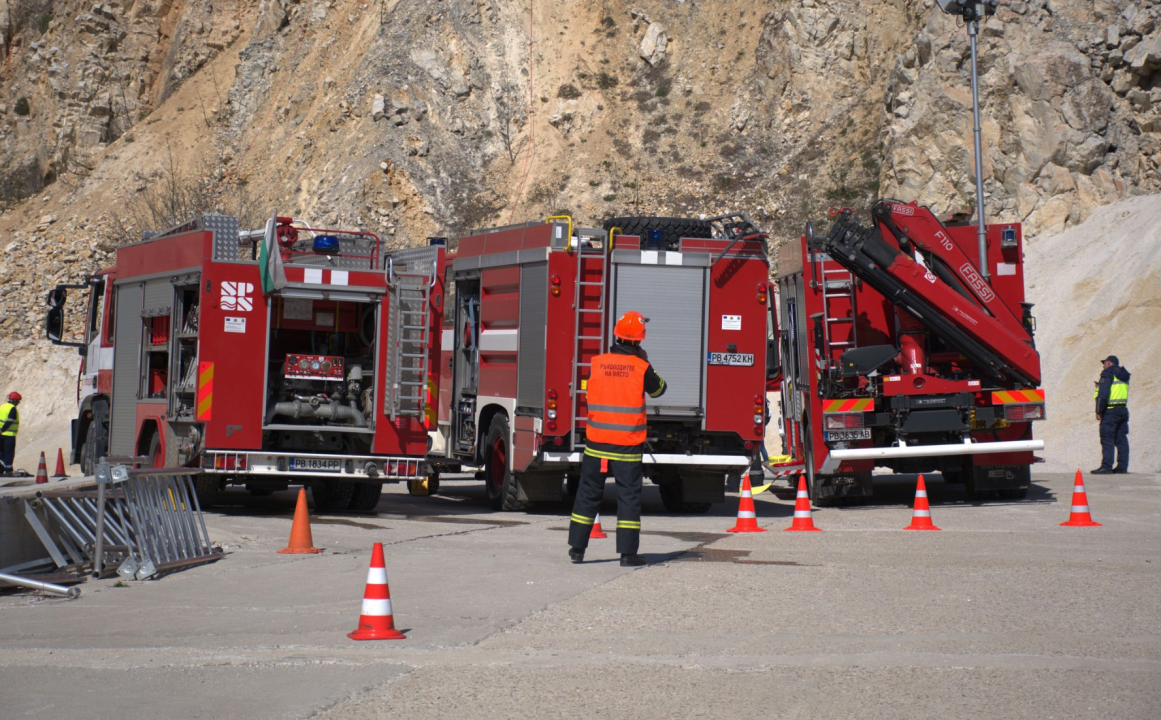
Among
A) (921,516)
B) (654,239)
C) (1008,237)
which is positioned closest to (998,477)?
(1008,237)

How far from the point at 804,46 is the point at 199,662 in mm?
44462

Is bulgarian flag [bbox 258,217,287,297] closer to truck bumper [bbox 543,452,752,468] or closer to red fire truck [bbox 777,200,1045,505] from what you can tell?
truck bumper [bbox 543,452,752,468]

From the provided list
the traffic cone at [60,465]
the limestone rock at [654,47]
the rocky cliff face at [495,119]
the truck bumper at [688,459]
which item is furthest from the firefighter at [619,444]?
the limestone rock at [654,47]

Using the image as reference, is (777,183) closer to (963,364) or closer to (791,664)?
(963,364)

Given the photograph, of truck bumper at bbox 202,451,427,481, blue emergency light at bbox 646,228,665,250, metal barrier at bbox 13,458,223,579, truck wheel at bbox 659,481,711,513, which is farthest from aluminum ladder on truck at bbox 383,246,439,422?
metal barrier at bbox 13,458,223,579

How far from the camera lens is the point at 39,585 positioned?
8.44 m

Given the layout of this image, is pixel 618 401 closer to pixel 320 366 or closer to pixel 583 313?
pixel 583 313

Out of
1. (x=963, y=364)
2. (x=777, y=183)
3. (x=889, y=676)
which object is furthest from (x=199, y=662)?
(x=777, y=183)

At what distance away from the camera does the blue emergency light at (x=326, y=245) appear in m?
14.6

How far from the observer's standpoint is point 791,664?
19.8ft

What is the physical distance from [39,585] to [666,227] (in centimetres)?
805

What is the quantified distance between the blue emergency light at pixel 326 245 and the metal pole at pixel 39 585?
22.0 feet

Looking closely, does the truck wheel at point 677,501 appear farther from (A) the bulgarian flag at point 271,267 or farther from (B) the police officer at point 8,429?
(B) the police officer at point 8,429

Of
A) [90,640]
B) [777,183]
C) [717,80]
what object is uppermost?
[717,80]
